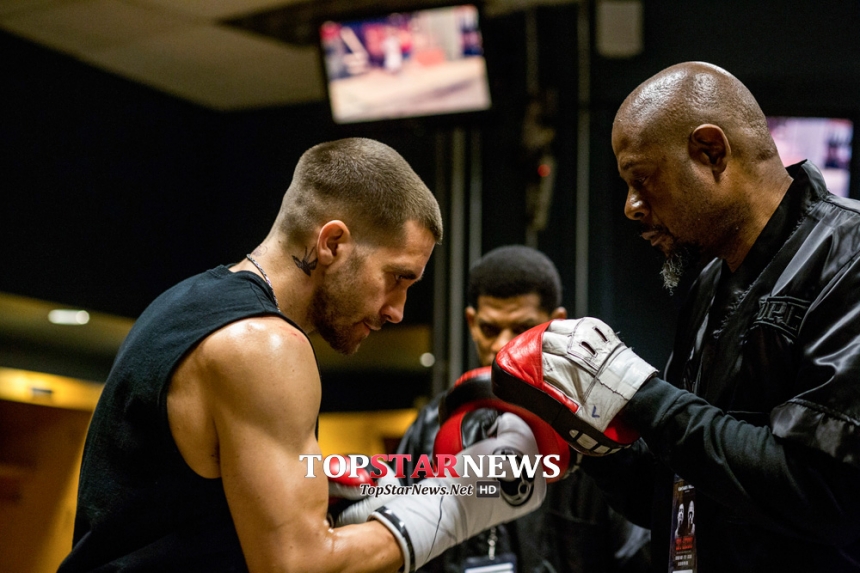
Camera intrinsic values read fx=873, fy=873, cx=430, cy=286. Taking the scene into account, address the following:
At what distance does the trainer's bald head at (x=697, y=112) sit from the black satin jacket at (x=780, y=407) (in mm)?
134

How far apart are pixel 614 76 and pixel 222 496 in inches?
139

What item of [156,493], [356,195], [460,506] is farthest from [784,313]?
[156,493]

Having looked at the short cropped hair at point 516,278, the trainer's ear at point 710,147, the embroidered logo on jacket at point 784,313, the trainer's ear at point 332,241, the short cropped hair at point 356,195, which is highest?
the trainer's ear at point 710,147

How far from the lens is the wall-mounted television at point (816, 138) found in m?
4.16

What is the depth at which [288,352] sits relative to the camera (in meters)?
1.67

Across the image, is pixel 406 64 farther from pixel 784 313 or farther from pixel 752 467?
pixel 752 467

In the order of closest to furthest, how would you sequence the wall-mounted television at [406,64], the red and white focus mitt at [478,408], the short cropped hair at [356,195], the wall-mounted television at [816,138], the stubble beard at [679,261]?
the stubble beard at [679,261] < the short cropped hair at [356,195] < the red and white focus mitt at [478,408] < the wall-mounted television at [816,138] < the wall-mounted television at [406,64]

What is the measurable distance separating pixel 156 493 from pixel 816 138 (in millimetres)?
3616

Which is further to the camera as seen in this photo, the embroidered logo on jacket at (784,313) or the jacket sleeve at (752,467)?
the embroidered logo on jacket at (784,313)

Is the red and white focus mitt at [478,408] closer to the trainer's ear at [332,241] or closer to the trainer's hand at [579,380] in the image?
the trainer's hand at [579,380]

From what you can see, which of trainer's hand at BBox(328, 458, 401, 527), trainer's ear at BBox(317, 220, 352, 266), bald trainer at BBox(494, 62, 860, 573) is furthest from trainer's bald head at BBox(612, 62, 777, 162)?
trainer's hand at BBox(328, 458, 401, 527)

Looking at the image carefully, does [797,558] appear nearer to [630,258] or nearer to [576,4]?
[630,258]

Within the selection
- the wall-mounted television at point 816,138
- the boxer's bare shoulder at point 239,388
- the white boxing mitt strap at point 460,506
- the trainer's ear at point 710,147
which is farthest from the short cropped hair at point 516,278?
the wall-mounted television at point 816,138

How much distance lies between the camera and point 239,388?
5.36ft
